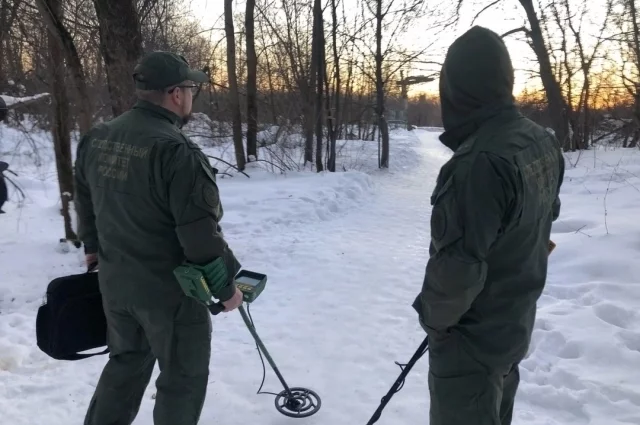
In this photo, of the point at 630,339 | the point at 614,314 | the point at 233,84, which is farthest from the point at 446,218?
the point at 233,84

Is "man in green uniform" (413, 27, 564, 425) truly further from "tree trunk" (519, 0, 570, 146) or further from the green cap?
"tree trunk" (519, 0, 570, 146)

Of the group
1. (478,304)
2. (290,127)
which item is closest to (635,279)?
(478,304)

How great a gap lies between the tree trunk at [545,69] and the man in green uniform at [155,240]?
14248 millimetres

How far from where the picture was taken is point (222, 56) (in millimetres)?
14477

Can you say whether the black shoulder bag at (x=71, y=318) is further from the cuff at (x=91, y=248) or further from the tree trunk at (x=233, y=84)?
the tree trunk at (x=233, y=84)

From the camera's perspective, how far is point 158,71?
2375mm

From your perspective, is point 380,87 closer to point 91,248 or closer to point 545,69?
point 545,69

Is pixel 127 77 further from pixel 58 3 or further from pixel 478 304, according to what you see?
pixel 478 304

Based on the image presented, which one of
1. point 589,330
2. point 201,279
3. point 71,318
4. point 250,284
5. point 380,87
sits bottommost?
point 589,330

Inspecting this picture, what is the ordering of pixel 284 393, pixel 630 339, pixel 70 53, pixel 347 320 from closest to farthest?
pixel 284 393 < pixel 630 339 < pixel 347 320 < pixel 70 53

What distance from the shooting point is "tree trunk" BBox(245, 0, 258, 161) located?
43.0ft

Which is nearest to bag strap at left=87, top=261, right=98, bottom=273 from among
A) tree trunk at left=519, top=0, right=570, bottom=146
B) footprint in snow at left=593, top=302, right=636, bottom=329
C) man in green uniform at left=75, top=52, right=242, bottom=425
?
man in green uniform at left=75, top=52, right=242, bottom=425

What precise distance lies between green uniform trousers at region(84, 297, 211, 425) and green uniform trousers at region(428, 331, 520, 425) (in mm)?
1108

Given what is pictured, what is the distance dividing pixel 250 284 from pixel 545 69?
14.2 metres
